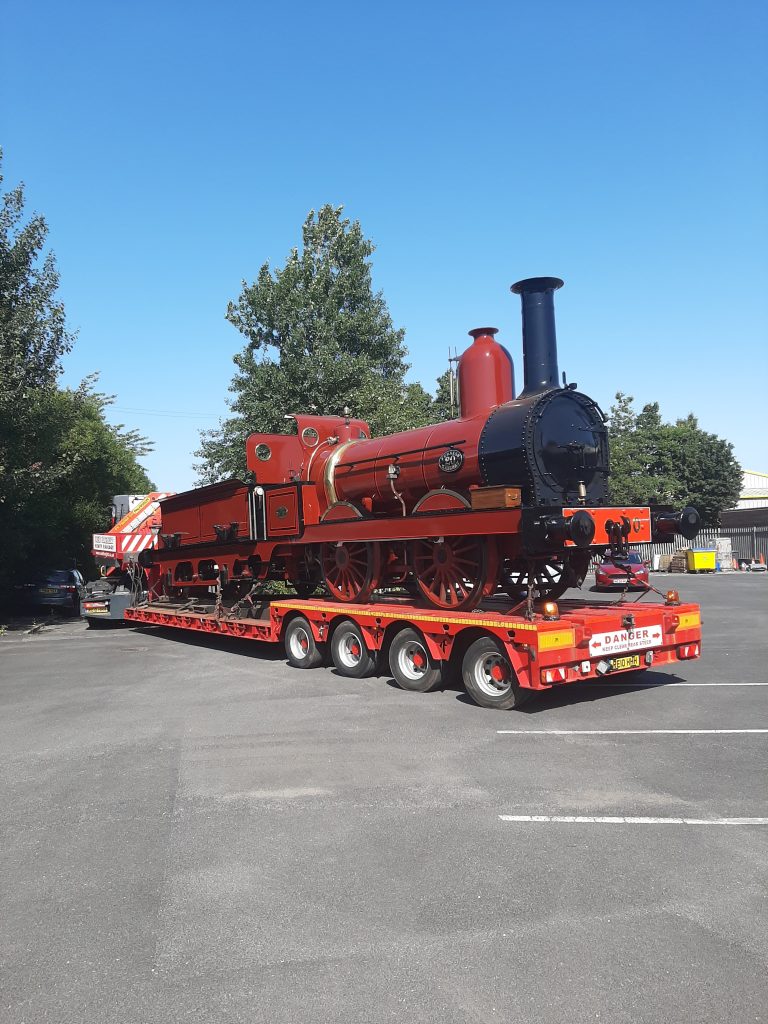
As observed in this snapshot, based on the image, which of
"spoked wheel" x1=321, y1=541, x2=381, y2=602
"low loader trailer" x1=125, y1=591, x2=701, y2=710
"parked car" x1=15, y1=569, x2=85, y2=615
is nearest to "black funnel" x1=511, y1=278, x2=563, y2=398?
"low loader trailer" x1=125, y1=591, x2=701, y2=710

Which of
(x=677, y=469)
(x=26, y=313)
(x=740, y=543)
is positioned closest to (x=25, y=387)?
(x=26, y=313)

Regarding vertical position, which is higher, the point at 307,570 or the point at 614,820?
the point at 307,570

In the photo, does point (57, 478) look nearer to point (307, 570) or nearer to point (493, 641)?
point (307, 570)

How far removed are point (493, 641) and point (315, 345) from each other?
16.7 m

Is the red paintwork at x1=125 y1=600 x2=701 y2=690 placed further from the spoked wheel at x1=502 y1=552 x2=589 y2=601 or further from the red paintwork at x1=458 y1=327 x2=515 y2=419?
Result: the red paintwork at x1=458 y1=327 x2=515 y2=419

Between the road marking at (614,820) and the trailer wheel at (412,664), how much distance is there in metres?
3.92

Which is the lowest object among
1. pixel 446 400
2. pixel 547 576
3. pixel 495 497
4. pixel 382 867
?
pixel 382 867

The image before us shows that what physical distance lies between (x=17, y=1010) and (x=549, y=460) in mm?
6818

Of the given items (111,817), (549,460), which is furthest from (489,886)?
(549,460)

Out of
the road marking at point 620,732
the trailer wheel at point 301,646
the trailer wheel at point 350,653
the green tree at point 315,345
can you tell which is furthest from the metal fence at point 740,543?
the road marking at point 620,732

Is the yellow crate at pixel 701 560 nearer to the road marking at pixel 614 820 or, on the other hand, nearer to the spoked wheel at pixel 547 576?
the spoked wheel at pixel 547 576

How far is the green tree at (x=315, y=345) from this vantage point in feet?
72.8

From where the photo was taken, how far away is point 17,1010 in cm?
299

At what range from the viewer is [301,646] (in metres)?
10.9
